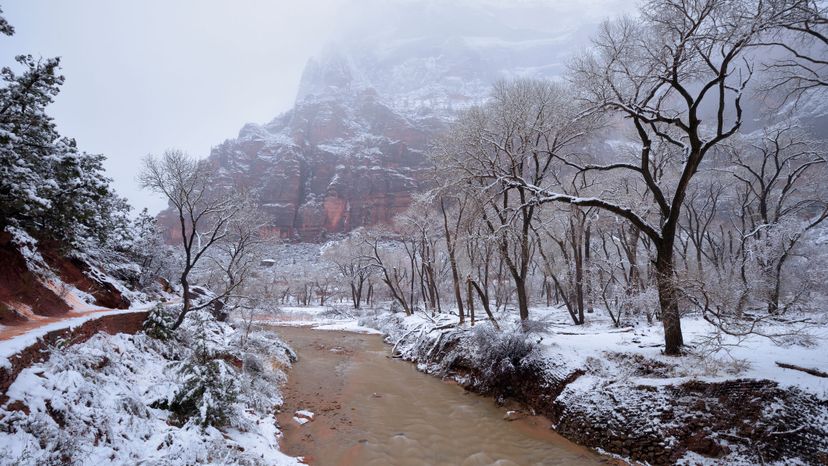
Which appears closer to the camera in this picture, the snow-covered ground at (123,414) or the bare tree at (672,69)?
the snow-covered ground at (123,414)

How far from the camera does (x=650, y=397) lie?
7.07 m

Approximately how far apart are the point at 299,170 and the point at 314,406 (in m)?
119

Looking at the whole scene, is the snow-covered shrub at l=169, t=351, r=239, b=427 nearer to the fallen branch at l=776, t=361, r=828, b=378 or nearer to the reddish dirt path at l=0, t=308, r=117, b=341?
the reddish dirt path at l=0, t=308, r=117, b=341

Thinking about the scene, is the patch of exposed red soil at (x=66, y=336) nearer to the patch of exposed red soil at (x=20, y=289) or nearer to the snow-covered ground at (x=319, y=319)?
the patch of exposed red soil at (x=20, y=289)

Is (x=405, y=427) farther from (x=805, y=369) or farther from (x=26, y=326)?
(x=26, y=326)

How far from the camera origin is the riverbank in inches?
216

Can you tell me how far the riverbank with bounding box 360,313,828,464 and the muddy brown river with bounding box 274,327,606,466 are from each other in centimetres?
61

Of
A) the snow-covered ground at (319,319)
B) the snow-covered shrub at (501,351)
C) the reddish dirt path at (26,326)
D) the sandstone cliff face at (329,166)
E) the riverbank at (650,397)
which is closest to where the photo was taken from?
the riverbank at (650,397)

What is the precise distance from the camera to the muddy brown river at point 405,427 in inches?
287

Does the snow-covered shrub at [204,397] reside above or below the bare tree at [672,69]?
below

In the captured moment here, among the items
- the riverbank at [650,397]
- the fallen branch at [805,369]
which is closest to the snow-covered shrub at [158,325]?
the riverbank at [650,397]

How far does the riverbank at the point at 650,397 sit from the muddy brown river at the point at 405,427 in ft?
1.99

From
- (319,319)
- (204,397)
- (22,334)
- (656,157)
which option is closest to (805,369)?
→ (656,157)

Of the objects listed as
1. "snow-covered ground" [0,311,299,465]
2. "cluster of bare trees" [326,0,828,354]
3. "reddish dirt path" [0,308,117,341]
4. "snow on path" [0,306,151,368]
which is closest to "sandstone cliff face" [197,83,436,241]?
"cluster of bare trees" [326,0,828,354]
